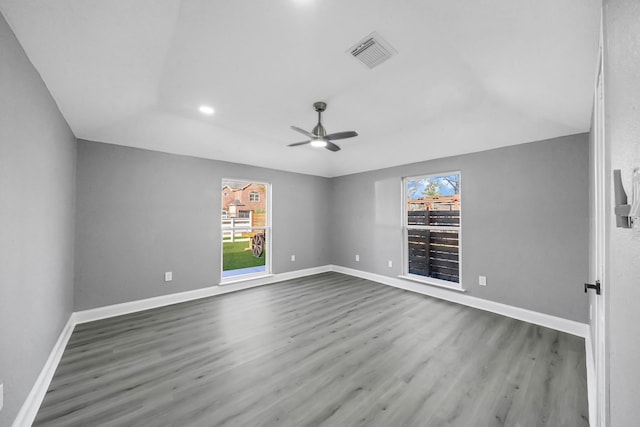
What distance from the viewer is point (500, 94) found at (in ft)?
8.27

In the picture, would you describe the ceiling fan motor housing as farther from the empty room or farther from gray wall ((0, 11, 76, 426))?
gray wall ((0, 11, 76, 426))

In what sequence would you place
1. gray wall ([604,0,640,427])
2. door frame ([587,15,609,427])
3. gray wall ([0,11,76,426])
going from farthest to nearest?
gray wall ([0,11,76,426]) < door frame ([587,15,609,427]) < gray wall ([604,0,640,427])

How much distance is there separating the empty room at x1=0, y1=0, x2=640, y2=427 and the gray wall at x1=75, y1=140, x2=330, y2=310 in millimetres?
28

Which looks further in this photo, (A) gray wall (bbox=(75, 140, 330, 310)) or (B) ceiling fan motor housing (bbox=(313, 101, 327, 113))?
(A) gray wall (bbox=(75, 140, 330, 310))

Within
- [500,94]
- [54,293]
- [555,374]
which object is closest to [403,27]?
[500,94]

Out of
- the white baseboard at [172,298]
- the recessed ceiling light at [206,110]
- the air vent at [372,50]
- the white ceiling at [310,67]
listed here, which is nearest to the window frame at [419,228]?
the white ceiling at [310,67]

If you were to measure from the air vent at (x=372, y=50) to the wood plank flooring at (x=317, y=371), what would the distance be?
2731 mm

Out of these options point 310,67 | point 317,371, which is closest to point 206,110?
point 310,67

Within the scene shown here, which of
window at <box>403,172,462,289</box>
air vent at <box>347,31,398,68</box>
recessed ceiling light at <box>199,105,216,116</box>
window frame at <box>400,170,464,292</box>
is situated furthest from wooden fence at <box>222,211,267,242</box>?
air vent at <box>347,31,398,68</box>

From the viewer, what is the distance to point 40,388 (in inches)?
72.9

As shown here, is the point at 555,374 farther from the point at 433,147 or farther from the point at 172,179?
the point at 172,179

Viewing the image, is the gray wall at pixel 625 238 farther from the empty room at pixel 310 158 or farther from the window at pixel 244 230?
the window at pixel 244 230

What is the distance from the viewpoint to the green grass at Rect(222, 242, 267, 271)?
16.0 feet

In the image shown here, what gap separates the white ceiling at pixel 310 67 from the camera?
1547 mm
